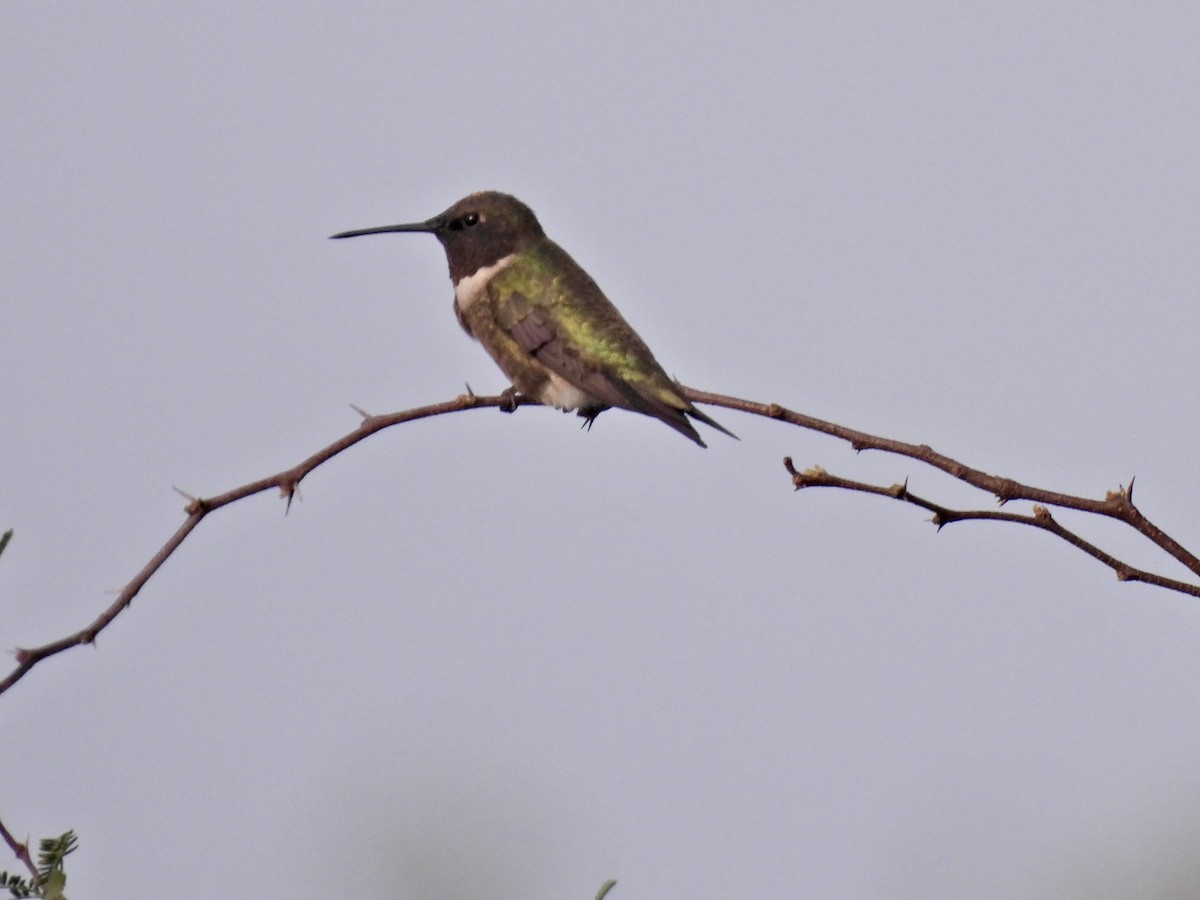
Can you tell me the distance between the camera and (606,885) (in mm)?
2209

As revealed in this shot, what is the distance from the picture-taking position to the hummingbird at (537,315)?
5836mm

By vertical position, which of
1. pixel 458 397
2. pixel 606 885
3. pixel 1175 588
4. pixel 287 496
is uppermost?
pixel 458 397

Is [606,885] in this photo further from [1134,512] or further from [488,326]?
[488,326]

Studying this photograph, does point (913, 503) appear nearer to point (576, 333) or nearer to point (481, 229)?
point (576, 333)

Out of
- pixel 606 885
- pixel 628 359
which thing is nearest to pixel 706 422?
pixel 628 359

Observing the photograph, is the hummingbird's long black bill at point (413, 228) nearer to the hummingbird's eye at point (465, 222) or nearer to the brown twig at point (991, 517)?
the hummingbird's eye at point (465, 222)

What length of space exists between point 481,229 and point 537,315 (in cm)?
62

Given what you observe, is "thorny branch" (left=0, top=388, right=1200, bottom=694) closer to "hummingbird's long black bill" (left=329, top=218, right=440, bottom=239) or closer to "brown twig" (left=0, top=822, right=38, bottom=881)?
"brown twig" (left=0, top=822, right=38, bottom=881)

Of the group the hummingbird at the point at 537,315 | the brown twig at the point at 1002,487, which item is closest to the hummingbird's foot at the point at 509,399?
the hummingbird at the point at 537,315

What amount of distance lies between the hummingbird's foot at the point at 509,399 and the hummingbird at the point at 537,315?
0.10 feet

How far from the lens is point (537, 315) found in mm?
6262

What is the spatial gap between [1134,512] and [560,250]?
4139mm

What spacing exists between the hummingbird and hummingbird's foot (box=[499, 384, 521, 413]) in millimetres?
31

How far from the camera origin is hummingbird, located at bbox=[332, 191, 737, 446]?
5.84m
